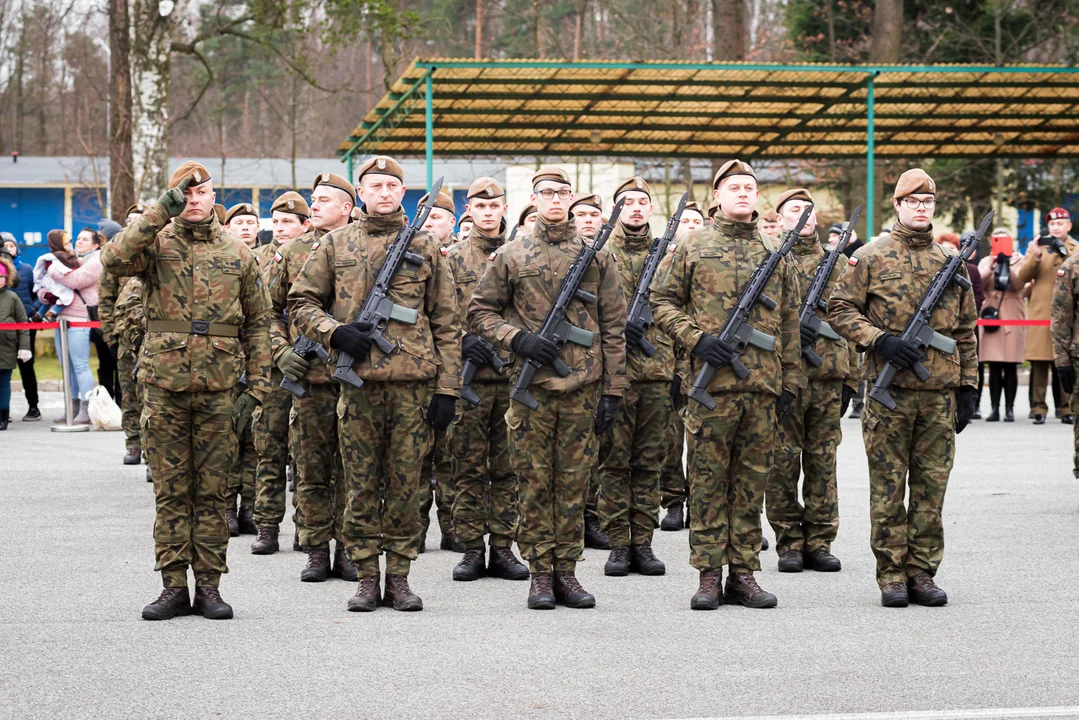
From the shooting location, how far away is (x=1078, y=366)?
35.5ft

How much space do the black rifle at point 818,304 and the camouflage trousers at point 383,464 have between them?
2.63 m

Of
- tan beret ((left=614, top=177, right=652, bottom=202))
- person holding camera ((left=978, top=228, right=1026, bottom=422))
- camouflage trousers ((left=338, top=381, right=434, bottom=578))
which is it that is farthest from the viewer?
person holding camera ((left=978, top=228, right=1026, bottom=422))

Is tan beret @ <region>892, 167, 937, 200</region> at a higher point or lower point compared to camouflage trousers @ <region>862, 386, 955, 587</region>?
higher

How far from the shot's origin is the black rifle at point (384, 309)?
23.2ft

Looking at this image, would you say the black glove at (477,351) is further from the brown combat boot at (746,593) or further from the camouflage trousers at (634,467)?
the brown combat boot at (746,593)

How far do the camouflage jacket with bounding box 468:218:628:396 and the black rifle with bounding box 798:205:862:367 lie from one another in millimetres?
1647

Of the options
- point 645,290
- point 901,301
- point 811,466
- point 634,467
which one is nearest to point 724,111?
point 645,290

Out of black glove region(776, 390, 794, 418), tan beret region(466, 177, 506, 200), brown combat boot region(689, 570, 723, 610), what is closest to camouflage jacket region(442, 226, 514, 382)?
tan beret region(466, 177, 506, 200)

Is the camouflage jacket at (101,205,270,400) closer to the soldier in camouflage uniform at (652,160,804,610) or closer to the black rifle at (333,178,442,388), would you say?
the black rifle at (333,178,442,388)

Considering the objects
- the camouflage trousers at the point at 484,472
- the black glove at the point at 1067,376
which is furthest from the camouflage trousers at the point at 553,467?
the black glove at the point at 1067,376

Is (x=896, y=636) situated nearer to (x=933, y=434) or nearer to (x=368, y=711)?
(x=933, y=434)

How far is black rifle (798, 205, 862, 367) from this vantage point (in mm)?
8750

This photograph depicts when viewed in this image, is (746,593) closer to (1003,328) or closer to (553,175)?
(553,175)

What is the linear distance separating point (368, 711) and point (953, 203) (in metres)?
28.8
